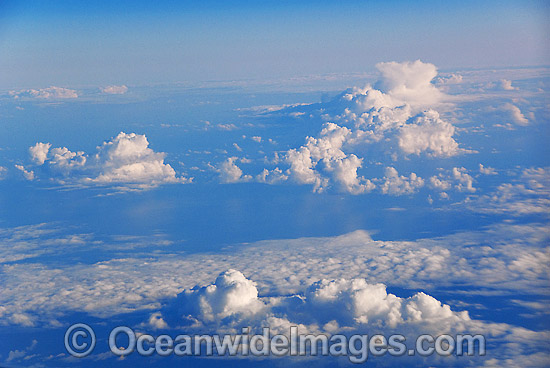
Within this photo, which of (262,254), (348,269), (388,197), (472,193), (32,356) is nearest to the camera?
(32,356)

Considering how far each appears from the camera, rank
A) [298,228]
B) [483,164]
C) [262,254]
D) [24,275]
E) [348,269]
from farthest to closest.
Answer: [483,164] → [298,228] → [262,254] → [24,275] → [348,269]

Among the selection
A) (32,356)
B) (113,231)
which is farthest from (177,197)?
(32,356)

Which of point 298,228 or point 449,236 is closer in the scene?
point 449,236

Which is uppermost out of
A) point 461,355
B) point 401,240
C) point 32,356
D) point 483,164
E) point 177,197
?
point 483,164

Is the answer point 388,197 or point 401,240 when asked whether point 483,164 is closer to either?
point 388,197

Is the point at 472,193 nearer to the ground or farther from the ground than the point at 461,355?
farther from the ground

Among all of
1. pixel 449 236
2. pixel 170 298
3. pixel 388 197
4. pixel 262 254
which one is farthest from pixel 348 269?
pixel 388 197

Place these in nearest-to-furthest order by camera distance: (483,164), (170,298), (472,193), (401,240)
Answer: (170,298) < (401,240) < (472,193) < (483,164)

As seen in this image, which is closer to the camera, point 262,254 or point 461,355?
point 461,355

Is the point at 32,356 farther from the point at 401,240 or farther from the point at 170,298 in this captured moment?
the point at 401,240
